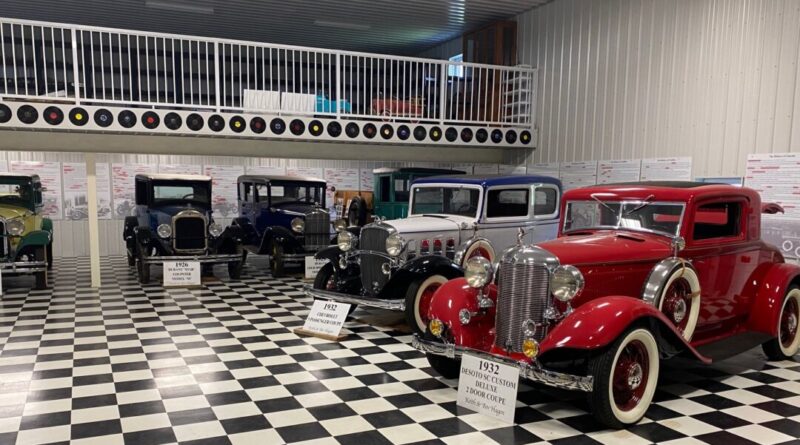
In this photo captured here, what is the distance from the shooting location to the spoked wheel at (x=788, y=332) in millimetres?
4620

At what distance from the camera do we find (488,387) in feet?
11.2

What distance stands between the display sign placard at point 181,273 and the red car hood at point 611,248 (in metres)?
5.33

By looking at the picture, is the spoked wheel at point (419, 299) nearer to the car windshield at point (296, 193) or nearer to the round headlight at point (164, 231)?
the round headlight at point (164, 231)

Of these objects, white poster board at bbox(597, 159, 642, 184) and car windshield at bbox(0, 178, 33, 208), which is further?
car windshield at bbox(0, 178, 33, 208)

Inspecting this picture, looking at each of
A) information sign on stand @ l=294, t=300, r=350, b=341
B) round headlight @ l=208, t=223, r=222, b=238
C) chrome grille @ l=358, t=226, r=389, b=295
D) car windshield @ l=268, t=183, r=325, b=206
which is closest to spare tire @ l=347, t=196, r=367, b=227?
car windshield @ l=268, t=183, r=325, b=206

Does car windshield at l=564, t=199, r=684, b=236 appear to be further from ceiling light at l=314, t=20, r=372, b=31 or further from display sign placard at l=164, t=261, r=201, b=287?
ceiling light at l=314, t=20, r=372, b=31

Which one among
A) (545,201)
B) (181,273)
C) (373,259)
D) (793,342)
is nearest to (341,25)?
(181,273)

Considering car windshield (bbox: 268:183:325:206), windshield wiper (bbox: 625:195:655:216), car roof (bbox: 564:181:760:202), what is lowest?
car windshield (bbox: 268:183:325:206)

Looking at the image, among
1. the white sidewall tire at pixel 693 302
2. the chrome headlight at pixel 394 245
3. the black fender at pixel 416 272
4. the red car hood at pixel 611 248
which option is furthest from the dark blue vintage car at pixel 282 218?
the white sidewall tire at pixel 693 302

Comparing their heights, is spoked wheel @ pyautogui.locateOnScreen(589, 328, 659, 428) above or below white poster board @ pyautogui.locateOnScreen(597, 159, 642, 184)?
below

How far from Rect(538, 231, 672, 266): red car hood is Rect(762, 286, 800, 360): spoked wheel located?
5.17ft

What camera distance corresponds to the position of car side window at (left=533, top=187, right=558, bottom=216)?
20.4ft

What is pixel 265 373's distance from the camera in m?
4.22

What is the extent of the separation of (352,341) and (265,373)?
1.07 metres
